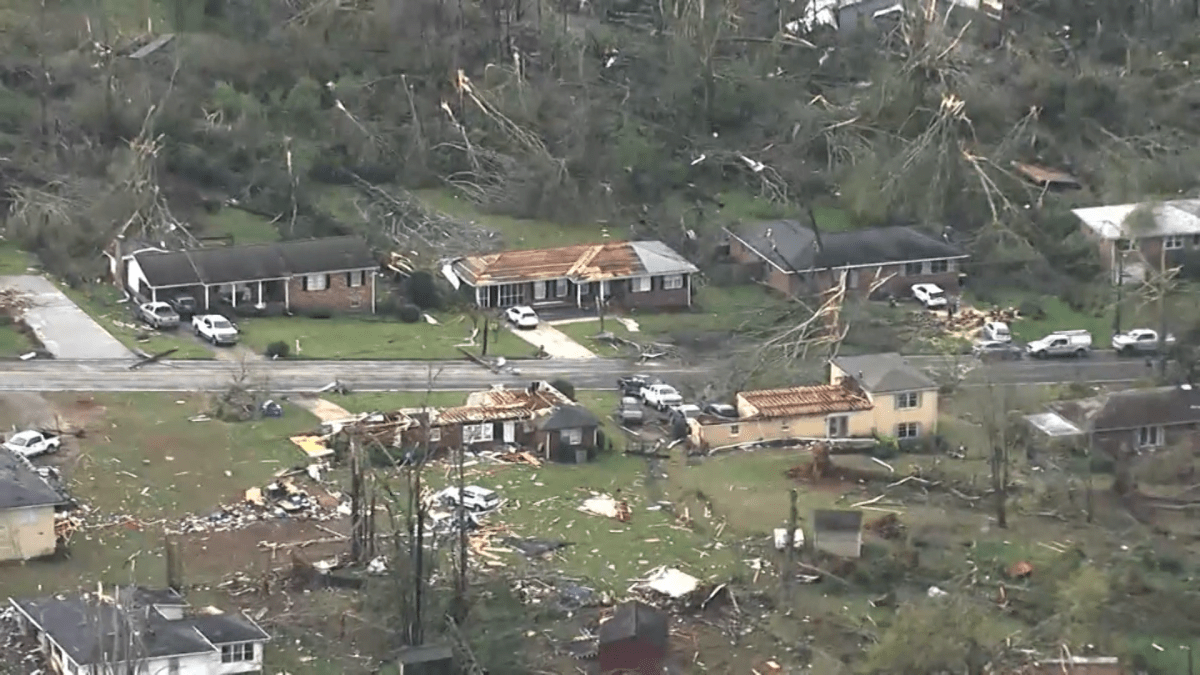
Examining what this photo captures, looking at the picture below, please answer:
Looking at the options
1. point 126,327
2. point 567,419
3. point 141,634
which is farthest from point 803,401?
point 141,634

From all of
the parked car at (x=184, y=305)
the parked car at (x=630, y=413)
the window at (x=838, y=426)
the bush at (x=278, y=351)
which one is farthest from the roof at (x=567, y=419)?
the parked car at (x=184, y=305)

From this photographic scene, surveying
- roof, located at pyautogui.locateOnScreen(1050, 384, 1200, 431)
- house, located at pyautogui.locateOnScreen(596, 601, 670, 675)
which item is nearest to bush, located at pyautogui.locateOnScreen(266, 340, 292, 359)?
roof, located at pyautogui.locateOnScreen(1050, 384, 1200, 431)

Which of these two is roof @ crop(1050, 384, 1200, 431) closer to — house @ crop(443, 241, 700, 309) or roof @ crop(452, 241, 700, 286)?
house @ crop(443, 241, 700, 309)

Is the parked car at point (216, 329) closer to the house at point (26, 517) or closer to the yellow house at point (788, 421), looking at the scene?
the yellow house at point (788, 421)

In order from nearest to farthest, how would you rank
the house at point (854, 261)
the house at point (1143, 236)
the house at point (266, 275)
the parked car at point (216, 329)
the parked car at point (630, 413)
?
the parked car at point (630, 413), the parked car at point (216, 329), the house at point (266, 275), the house at point (854, 261), the house at point (1143, 236)

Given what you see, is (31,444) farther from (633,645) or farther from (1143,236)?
(1143,236)
